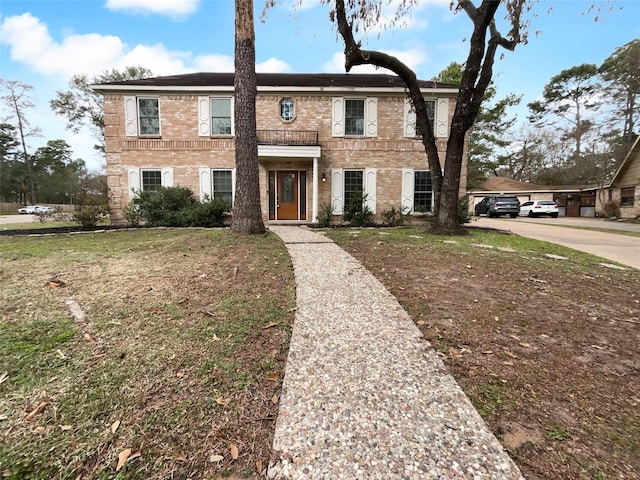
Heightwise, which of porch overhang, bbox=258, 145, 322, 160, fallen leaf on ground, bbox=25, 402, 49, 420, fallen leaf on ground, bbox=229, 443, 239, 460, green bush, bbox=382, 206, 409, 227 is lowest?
fallen leaf on ground, bbox=229, 443, 239, 460

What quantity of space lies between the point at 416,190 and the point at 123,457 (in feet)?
42.9

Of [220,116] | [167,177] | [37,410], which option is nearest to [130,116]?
[167,177]

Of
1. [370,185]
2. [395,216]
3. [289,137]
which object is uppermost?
[289,137]

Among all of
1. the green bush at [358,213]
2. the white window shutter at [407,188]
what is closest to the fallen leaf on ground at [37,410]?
the green bush at [358,213]

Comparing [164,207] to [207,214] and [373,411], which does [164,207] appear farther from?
[373,411]

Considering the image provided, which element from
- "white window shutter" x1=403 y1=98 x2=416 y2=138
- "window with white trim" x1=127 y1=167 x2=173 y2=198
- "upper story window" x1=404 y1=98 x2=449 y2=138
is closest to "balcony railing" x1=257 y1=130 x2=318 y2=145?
"white window shutter" x1=403 y1=98 x2=416 y2=138

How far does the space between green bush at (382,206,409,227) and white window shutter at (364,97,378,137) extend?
10.8 ft

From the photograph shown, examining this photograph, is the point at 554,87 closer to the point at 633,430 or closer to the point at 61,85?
the point at 633,430

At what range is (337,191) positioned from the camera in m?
12.9

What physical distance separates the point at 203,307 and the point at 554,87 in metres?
41.3

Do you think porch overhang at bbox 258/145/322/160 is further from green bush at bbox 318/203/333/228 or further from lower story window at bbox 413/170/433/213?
lower story window at bbox 413/170/433/213

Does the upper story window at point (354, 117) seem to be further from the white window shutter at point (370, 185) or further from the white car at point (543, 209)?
the white car at point (543, 209)

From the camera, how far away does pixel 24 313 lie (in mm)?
3213

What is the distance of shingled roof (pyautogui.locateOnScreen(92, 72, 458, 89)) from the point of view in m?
12.5
